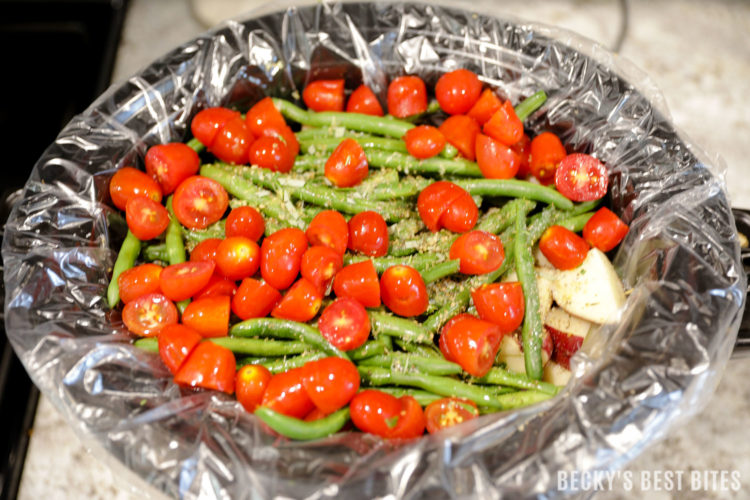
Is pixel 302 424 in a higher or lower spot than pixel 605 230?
lower

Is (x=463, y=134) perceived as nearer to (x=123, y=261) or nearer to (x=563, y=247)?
(x=563, y=247)

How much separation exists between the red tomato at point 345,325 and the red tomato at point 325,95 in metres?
0.80

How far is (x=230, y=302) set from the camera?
1.63 metres

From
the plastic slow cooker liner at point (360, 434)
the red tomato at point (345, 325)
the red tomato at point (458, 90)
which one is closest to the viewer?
the plastic slow cooker liner at point (360, 434)

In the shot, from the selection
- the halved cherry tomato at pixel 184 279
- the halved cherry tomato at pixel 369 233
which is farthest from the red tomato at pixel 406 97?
the halved cherry tomato at pixel 184 279

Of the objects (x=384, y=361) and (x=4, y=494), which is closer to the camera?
(x=384, y=361)

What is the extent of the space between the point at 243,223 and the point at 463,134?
75cm

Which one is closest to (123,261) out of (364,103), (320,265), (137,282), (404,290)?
(137,282)

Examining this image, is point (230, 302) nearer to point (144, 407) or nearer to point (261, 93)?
point (144, 407)

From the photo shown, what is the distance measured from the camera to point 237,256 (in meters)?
1.62

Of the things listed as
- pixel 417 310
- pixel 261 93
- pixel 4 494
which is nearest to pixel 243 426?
pixel 417 310

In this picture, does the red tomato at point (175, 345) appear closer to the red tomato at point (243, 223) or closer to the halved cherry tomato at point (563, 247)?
the red tomato at point (243, 223)

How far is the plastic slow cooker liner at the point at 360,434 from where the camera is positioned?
49.6 inches

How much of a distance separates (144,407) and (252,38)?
4.10 ft
